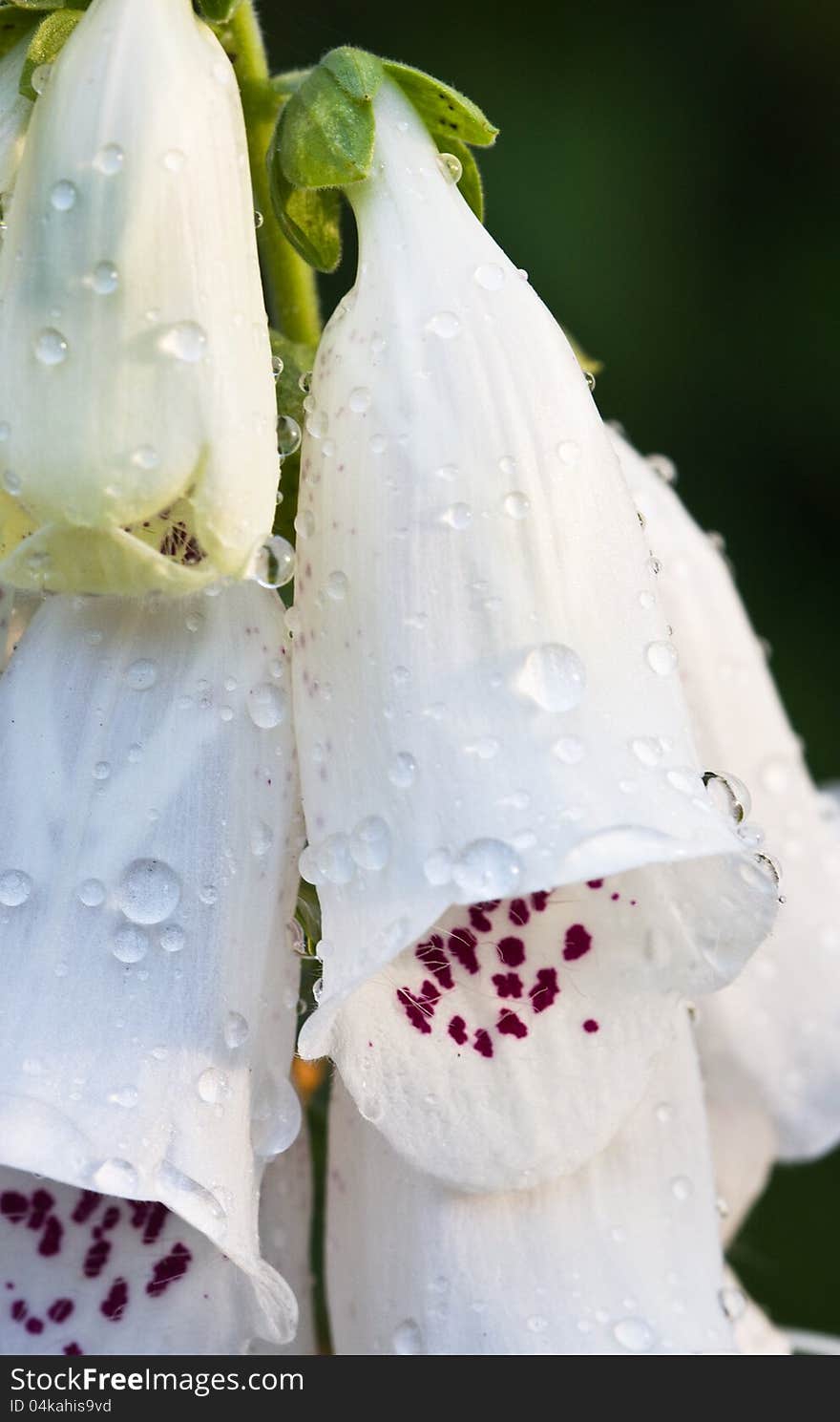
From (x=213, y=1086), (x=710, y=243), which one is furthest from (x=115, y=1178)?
(x=710, y=243)

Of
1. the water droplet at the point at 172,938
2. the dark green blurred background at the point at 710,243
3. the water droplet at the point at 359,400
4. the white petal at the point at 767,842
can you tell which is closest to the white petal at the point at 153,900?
the water droplet at the point at 172,938

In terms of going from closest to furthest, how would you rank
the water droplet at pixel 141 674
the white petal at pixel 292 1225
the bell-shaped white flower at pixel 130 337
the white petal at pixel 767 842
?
1. the bell-shaped white flower at pixel 130 337
2. the water droplet at pixel 141 674
3. the white petal at pixel 292 1225
4. the white petal at pixel 767 842

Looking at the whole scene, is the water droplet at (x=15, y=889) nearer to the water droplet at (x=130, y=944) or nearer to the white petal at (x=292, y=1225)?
the water droplet at (x=130, y=944)

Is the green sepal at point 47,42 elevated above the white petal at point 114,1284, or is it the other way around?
the green sepal at point 47,42

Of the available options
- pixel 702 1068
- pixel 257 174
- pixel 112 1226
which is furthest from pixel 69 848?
pixel 702 1068

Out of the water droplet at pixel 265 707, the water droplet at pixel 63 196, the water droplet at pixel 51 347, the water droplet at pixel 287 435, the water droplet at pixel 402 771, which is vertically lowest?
the water droplet at pixel 265 707

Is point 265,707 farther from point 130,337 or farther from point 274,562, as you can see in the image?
point 130,337

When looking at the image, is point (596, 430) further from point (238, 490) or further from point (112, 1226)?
point (112, 1226)

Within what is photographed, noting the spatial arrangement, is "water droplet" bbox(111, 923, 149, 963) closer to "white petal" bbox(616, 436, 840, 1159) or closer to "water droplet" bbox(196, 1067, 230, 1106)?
"water droplet" bbox(196, 1067, 230, 1106)
